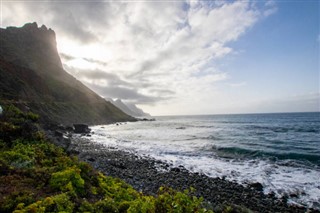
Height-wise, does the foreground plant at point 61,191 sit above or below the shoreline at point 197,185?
above

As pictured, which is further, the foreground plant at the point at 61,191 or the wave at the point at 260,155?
the wave at the point at 260,155

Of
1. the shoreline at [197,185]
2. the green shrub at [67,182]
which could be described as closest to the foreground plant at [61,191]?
the green shrub at [67,182]

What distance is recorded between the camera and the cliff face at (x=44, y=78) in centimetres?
6929

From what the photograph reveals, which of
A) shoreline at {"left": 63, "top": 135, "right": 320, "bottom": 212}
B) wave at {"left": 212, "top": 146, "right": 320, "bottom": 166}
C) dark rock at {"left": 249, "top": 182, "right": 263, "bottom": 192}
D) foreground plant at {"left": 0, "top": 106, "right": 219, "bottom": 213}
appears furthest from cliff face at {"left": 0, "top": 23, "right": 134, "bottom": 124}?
dark rock at {"left": 249, "top": 182, "right": 263, "bottom": 192}

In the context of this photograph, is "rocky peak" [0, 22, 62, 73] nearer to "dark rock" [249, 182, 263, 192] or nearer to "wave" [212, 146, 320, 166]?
"wave" [212, 146, 320, 166]

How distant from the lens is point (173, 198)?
293 inches

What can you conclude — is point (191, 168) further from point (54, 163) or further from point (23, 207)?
point (23, 207)

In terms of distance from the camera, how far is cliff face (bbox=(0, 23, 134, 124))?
6929cm

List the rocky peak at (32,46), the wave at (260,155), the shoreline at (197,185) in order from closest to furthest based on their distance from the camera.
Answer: the shoreline at (197,185), the wave at (260,155), the rocky peak at (32,46)

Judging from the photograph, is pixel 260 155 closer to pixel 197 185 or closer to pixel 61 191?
pixel 197 185

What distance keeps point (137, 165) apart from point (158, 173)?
11.7 ft

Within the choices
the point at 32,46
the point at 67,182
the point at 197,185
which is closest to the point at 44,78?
the point at 32,46

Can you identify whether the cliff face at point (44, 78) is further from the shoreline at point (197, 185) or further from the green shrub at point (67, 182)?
the green shrub at point (67, 182)

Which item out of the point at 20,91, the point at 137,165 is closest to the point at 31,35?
the point at 20,91
